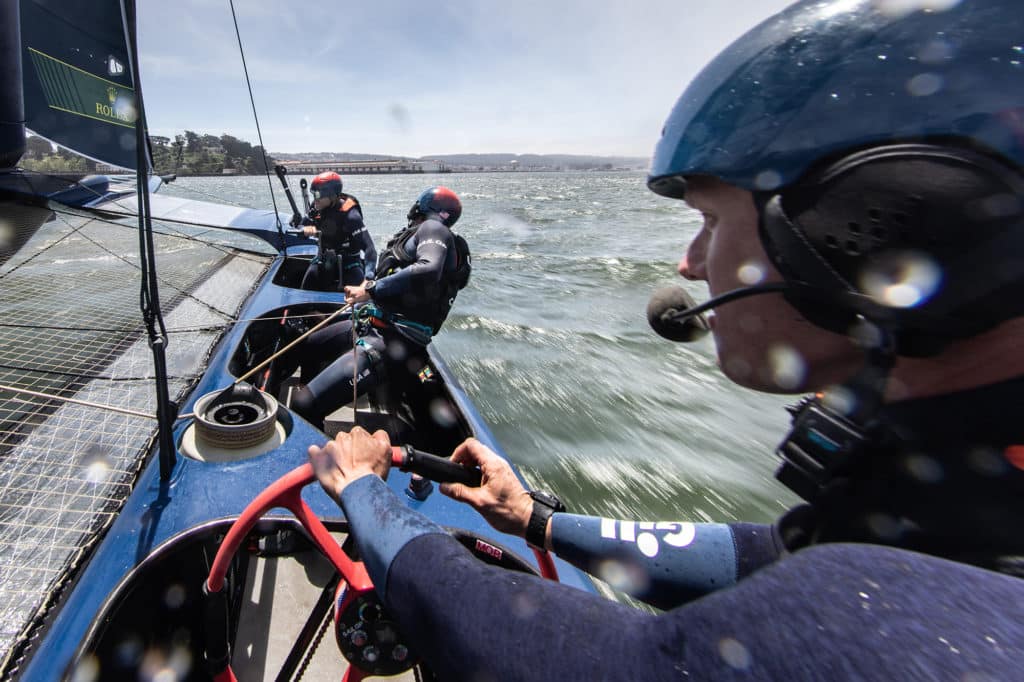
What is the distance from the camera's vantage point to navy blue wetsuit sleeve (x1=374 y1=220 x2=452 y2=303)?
378 cm

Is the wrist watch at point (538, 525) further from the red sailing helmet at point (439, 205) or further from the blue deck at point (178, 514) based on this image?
the red sailing helmet at point (439, 205)

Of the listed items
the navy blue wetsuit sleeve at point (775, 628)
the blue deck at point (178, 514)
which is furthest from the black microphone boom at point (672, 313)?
the blue deck at point (178, 514)

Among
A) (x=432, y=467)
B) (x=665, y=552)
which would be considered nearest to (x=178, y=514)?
(x=432, y=467)

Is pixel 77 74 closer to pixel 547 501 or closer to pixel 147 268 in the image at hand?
pixel 147 268

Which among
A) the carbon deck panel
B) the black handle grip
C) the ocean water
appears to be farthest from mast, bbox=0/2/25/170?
the black handle grip

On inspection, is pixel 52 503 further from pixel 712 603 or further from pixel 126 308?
pixel 126 308

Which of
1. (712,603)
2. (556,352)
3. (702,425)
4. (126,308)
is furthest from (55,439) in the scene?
(556,352)

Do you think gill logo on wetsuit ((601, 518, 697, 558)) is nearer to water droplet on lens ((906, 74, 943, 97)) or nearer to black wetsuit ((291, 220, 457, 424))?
water droplet on lens ((906, 74, 943, 97))

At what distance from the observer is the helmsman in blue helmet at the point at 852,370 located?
47cm

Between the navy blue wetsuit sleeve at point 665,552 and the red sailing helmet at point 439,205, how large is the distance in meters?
3.24

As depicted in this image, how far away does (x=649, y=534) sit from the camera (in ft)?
4.92

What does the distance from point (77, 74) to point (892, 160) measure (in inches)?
329

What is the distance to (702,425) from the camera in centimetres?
634

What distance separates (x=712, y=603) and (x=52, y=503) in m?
2.17
